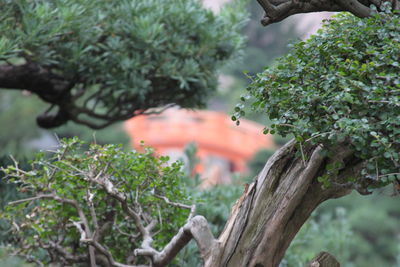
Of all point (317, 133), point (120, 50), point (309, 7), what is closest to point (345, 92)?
point (317, 133)

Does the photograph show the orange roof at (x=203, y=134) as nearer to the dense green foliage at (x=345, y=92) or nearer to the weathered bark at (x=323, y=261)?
the weathered bark at (x=323, y=261)

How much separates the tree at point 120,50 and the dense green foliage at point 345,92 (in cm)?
203

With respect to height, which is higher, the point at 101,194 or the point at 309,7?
the point at 309,7

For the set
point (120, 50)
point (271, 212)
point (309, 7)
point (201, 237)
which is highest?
point (309, 7)

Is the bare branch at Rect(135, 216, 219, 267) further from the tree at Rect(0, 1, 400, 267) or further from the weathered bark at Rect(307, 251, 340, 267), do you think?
the weathered bark at Rect(307, 251, 340, 267)

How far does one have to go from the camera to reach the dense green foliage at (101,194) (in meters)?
3.16

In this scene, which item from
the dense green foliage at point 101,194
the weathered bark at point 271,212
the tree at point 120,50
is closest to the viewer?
the weathered bark at point 271,212

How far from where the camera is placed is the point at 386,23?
2.45 meters

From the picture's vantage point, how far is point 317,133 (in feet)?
7.41

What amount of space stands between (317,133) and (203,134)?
16.7m

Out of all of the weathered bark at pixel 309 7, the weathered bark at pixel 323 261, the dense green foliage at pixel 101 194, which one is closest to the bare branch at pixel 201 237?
the dense green foliage at pixel 101 194

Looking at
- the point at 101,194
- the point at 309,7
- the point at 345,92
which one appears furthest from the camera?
the point at 101,194

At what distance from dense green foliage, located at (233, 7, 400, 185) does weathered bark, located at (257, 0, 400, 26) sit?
11 cm

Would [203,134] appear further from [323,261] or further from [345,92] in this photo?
[345,92]
